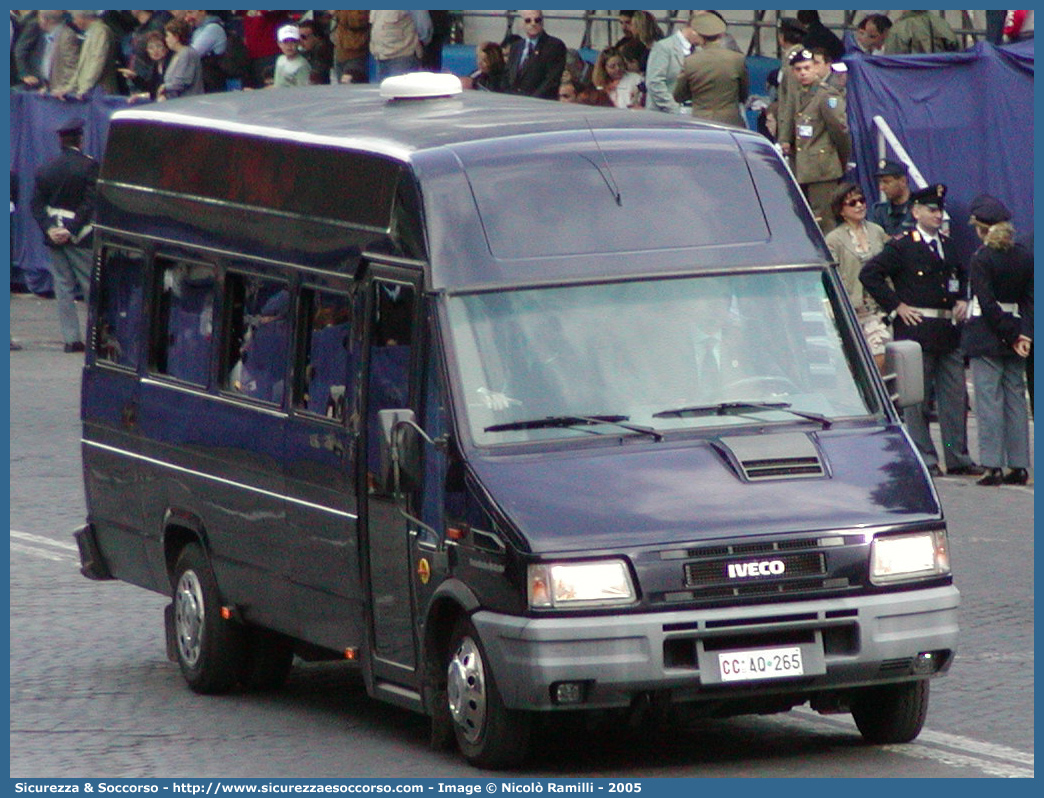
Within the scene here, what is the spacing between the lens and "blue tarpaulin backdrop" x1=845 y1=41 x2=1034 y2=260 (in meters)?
21.8

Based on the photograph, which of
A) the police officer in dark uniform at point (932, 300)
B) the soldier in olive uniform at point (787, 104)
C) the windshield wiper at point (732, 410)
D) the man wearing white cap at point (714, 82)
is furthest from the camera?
the man wearing white cap at point (714, 82)

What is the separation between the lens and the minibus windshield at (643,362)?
379 inches

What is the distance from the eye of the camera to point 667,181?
33.3 ft

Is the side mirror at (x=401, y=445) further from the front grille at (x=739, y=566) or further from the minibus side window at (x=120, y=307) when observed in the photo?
the minibus side window at (x=120, y=307)

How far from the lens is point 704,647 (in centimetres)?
909

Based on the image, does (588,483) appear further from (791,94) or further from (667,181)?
(791,94)

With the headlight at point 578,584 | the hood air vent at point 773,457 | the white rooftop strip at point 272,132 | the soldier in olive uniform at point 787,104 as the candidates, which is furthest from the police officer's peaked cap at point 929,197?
the headlight at point 578,584

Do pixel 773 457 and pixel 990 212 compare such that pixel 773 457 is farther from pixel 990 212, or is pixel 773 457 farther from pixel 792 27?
pixel 792 27

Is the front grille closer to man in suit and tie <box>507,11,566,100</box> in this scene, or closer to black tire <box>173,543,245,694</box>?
black tire <box>173,543,245,694</box>

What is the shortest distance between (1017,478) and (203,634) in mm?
8215

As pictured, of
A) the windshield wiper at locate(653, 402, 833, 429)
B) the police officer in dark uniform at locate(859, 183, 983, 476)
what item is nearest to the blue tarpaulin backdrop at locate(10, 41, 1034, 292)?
the police officer in dark uniform at locate(859, 183, 983, 476)

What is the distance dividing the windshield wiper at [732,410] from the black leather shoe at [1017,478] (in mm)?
8787

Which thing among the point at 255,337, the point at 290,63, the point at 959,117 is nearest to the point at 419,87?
the point at 255,337

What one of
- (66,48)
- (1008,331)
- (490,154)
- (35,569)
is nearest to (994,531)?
(1008,331)
